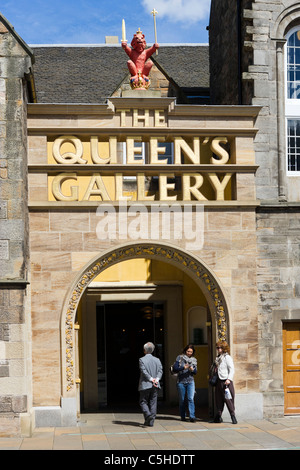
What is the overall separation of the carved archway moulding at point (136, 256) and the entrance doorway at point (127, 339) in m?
4.78

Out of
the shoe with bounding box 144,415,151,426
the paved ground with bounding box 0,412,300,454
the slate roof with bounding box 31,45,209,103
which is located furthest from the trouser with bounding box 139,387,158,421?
the slate roof with bounding box 31,45,209,103

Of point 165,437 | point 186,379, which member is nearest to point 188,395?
point 186,379

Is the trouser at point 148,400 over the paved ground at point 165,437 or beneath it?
over

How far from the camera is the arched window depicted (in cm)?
1620

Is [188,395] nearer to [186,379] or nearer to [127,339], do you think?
[186,379]

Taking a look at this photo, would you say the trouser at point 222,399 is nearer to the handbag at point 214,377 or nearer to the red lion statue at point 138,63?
the handbag at point 214,377

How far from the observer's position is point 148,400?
1471 cm

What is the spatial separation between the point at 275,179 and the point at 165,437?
5794 millimetres

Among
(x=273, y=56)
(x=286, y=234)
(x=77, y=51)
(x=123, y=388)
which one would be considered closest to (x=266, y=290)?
(x=286, y=234)

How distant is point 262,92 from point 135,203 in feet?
11.9

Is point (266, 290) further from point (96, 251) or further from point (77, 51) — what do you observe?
point (77, 51)

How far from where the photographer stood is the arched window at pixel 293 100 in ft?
53.2

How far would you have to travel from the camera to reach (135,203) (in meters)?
15.1

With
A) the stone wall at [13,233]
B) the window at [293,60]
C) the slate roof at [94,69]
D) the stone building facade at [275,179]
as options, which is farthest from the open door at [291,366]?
the slate roof at [94,69]
